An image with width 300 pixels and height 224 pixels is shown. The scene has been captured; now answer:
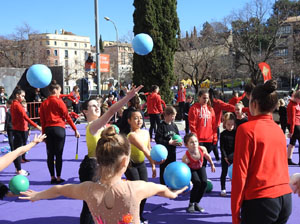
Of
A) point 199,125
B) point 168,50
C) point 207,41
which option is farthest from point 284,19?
point 199,125

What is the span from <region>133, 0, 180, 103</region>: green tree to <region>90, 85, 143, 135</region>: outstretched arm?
650 inches

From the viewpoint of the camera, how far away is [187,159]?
15.3 feet

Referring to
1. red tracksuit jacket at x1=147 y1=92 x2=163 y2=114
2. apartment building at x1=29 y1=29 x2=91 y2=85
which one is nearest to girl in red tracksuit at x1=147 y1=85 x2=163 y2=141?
red tracksuit jacket at x1=147 y1=92 x2=163 y2=114

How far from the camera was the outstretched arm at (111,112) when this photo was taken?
10.8 ft

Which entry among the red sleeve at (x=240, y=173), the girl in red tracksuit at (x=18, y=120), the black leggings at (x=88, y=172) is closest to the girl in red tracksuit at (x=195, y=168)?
the black leggings at (x=88, y=172)

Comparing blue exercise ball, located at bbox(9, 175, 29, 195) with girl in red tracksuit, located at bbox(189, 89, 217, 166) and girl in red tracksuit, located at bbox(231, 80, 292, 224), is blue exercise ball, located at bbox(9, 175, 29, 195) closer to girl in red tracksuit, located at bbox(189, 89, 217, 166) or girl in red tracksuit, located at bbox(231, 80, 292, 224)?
girl in red tracksuit, located at bbox(231, 80, 292, 224)

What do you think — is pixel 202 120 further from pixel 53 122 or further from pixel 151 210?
pixel 53 122

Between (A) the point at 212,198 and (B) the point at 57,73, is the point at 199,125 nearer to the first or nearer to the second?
(A) the point at 212,198

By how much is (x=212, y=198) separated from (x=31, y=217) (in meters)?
2.96

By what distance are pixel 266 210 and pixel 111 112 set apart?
1.78 m

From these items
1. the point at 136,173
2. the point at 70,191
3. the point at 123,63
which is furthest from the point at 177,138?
the point at 123,63

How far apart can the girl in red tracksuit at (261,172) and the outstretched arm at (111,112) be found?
1.32 meters

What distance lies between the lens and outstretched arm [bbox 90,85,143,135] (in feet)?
10.8

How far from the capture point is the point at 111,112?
3320 mm
